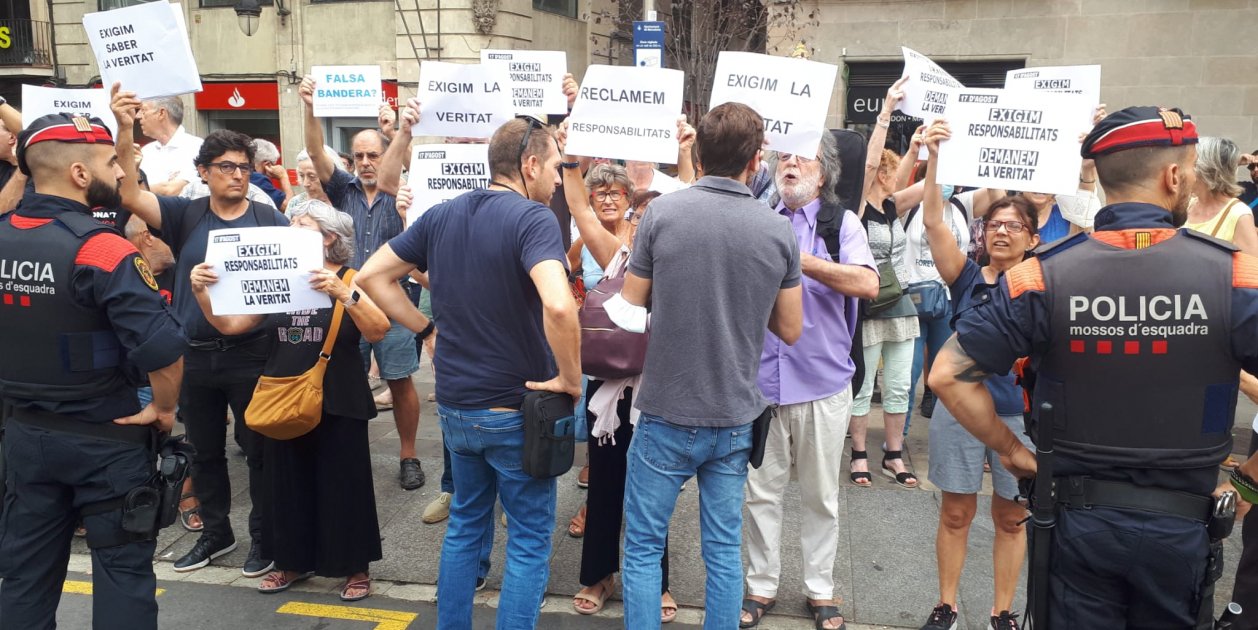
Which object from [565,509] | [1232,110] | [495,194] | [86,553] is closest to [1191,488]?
[495,194]

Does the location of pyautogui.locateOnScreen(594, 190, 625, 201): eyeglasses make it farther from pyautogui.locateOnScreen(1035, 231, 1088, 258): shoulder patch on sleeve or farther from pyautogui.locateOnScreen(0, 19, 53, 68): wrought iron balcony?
pyautogui.locateOnScreen(0, 19, 53, 68): wrought iron balcony

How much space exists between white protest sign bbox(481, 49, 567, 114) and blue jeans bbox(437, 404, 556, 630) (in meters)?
2.70

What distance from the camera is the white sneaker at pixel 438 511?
17.2 ft

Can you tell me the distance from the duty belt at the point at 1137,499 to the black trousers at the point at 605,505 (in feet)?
6.77

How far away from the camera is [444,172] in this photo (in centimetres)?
489

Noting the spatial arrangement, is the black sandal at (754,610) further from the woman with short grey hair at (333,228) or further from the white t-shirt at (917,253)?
the white t-shirt at (917,253)

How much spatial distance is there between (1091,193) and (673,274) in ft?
11.0

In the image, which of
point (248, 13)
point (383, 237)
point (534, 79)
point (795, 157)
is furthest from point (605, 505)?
point (248, 13)

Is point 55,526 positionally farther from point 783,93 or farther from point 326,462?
point 783,93

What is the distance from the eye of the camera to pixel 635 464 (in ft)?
11.0

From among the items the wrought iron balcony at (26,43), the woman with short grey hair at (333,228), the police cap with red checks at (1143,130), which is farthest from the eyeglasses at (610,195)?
the wrought iron balcony at (26,43)

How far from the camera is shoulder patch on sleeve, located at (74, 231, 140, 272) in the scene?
317 cm

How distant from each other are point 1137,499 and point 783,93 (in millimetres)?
2414

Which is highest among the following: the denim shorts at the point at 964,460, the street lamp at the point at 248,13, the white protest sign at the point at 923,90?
the street lamp at the point at 248,13
